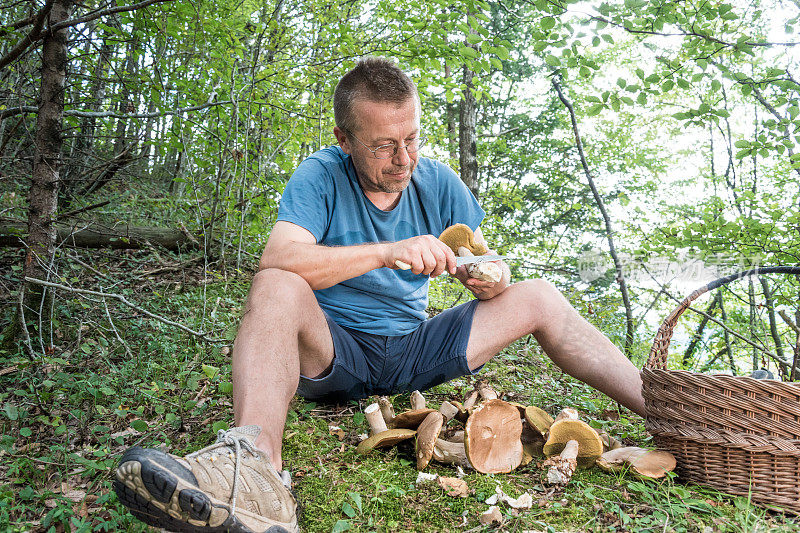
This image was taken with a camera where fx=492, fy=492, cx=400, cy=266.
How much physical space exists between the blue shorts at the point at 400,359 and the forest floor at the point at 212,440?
0.55ft

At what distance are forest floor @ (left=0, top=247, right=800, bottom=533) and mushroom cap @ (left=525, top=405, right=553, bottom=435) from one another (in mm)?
149

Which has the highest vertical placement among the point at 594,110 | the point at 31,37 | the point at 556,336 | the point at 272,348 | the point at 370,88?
the point at 594,110

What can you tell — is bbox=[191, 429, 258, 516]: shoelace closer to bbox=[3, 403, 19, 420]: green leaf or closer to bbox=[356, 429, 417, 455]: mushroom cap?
bbox=[356, 429, 417, 455]: mushroom cap

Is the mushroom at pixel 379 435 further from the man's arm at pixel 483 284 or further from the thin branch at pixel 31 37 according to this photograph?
the thin branch at pixel 31 37

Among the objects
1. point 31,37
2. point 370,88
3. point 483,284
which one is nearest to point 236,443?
point 483,284

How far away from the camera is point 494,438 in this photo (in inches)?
72.7

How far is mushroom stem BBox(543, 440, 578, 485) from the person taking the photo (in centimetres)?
178

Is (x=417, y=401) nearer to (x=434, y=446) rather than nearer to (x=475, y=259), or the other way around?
(x=434, y=446)

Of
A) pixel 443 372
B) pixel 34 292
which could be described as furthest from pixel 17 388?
pixel 443 372

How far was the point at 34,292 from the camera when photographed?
310 centimetres

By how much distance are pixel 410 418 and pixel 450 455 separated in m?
0.22

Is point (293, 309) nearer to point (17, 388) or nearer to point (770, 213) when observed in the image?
point (17, 388)

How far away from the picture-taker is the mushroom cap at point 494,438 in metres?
1.80

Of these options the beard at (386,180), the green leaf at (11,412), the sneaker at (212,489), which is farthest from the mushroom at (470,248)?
the green leaf at (11,412)
